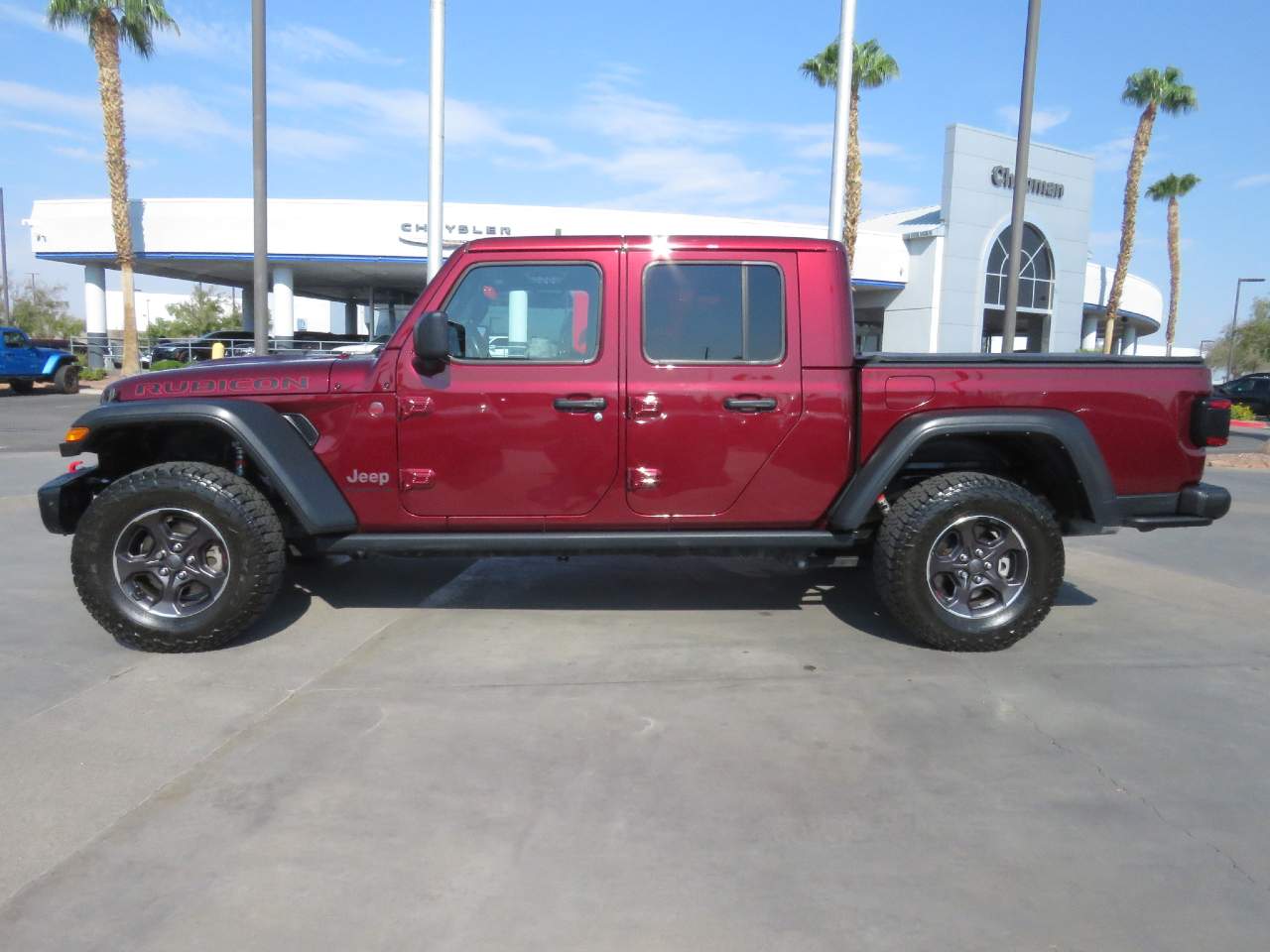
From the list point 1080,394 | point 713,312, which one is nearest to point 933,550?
point 1080,394

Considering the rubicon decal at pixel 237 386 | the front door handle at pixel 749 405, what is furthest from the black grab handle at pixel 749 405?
the rubicon decal at pixel 237 386

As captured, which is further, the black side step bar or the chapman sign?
the chapman sign

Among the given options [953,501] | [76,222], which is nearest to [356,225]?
[76,222]

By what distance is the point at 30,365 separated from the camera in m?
24.1

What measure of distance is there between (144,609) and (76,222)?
2799cm

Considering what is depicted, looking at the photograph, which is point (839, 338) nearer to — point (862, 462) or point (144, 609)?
point (862, 462)

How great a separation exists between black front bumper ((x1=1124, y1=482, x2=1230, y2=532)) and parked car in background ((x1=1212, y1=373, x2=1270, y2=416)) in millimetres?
25879

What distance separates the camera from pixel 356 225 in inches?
1048

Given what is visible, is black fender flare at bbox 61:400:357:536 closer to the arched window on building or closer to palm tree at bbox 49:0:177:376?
palm tree at bbox 49:0:177:376

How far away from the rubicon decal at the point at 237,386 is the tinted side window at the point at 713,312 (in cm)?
172

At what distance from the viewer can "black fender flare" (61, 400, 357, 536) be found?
4.16 meters

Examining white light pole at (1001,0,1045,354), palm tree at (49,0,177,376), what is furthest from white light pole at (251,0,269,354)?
palm tree at (49,0,177,376)

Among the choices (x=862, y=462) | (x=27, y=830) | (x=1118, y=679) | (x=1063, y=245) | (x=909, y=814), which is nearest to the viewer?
(x=27, y=830)

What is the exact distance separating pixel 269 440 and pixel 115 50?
81.4 feet
